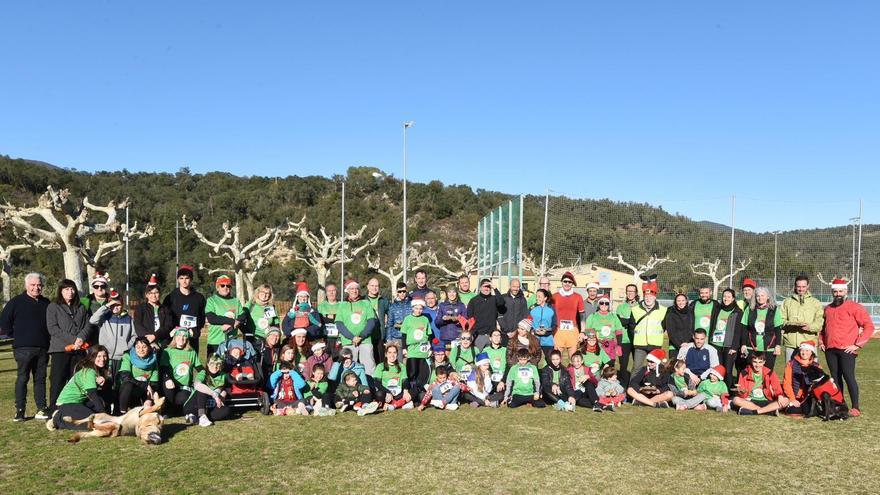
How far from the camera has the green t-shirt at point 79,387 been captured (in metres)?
6.86

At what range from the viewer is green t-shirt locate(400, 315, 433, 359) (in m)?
8.88

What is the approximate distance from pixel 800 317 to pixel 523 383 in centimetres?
349

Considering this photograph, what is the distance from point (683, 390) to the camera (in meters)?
8.48

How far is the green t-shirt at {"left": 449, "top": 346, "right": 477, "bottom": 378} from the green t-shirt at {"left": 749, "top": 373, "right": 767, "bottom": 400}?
3.41m

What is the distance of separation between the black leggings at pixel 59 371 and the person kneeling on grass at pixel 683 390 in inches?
274

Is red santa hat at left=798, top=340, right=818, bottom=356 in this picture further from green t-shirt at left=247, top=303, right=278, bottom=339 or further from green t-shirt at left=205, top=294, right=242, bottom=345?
green t-shirt at left=205, top=294, right=242, bottom=345

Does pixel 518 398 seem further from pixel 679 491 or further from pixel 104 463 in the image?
pixel 104 463

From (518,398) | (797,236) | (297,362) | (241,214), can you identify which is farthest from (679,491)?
(241,214)

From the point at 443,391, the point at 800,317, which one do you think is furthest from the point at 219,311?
the point at 800,317

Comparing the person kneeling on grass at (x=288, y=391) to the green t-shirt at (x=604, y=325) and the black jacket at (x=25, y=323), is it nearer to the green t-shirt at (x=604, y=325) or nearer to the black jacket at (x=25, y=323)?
the black jacket at (x=25, y=323)

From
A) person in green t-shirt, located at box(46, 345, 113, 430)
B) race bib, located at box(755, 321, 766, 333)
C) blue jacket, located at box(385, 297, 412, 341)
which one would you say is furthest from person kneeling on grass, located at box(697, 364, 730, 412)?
person in green t-shirt, located at box(46, 345, 113, 430)

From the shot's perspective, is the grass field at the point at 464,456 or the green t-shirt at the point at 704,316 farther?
the green t-shirt at the point at 704,316

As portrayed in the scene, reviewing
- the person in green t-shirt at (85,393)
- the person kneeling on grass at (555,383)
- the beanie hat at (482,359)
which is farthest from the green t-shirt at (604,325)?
the person in green t-shirt at (85,393)

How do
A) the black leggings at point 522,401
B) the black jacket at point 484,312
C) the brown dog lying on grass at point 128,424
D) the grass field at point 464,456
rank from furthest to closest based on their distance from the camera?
the black jacket at point 484,312 < the black leggings at point 522,401 < the brown dog lying on grass at point 128,424 < the grass field at point 464,456
